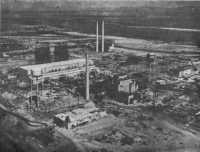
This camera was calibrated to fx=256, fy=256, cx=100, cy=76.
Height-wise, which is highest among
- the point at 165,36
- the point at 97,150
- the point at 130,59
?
the point at 165,36

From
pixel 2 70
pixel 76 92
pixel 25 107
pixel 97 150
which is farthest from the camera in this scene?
pixel 2 70

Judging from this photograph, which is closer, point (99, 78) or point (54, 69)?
point (99, 78)

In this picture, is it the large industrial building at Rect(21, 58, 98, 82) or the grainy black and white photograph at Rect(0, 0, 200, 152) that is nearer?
the grainy black and white photograph at Rect(0, 0, 200, 152)

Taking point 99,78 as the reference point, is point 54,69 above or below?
above

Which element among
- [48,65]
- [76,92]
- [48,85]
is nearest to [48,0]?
[48,65]

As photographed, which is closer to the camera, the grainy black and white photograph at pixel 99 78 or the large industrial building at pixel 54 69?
the grainy black and white photograph at pixel 99 78

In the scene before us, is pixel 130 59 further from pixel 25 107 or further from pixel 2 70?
pixel 25 107

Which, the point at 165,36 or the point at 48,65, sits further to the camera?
the point at 165,36

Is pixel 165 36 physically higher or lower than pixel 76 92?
higher
